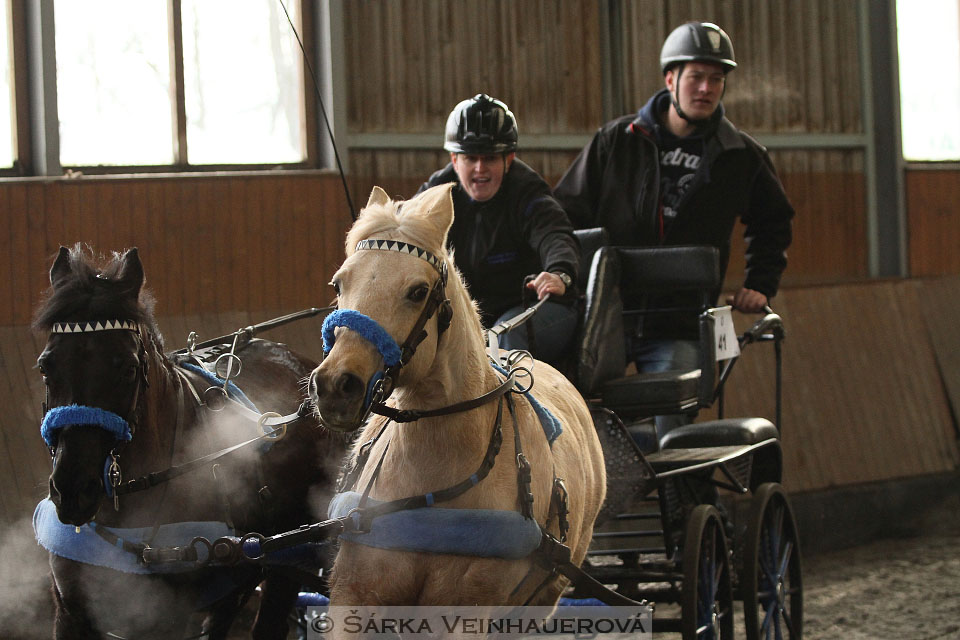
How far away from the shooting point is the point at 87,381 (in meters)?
2.96

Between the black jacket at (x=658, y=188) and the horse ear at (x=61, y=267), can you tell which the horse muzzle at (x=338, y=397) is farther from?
the black jacket at (x=658, y=188)

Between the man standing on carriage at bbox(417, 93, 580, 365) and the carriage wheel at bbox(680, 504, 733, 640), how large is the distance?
2.82ft

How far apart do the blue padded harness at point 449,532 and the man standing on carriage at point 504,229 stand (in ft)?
4.55

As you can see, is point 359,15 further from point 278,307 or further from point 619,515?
point 619,515

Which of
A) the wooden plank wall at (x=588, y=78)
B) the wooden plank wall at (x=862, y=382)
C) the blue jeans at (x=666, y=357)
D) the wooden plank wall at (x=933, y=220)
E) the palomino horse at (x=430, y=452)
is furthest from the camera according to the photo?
the wooden plank wall at (x=933, y=220)

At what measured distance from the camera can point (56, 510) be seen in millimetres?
3025

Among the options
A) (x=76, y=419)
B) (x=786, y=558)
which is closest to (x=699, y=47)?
(x=786, y=558)

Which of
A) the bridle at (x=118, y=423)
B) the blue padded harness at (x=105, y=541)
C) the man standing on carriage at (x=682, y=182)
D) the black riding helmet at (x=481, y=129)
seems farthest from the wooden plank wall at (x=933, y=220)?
the blue padded harness at (x=105, y=541)

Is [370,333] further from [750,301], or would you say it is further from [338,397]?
[750,301]

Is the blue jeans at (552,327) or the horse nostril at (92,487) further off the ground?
the blue jeans at (552,327)

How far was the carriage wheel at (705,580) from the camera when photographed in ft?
13.4

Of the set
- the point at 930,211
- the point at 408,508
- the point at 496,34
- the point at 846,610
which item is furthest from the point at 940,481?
the point at 408,508

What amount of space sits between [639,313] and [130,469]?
2529mm

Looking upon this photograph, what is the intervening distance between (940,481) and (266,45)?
19.4 ft
